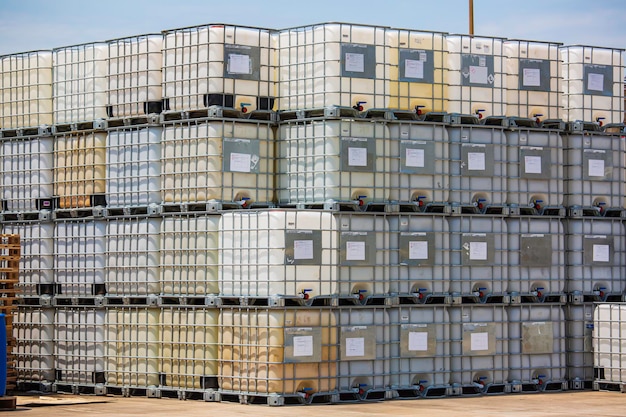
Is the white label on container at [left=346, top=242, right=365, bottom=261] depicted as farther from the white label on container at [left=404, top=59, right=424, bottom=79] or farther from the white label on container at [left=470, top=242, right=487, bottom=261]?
the white label on container at [left=404, top=59, right=424, bottom=79]

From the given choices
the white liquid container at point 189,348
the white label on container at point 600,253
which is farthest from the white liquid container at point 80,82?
the white label on container at point 600,253

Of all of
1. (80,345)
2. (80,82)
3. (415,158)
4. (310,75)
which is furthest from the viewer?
(80,82)

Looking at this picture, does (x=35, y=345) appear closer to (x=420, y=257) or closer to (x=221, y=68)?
(x=221, y=68)

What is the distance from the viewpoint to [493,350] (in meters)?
18.1

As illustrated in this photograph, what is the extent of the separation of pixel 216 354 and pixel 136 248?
6.92 ft

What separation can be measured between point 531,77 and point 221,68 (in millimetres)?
4696

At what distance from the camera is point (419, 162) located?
1766cm

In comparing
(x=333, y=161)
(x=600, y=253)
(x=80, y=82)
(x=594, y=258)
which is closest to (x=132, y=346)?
(x=333, y=161)

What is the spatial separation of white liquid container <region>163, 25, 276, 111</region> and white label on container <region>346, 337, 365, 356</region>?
346 centimetres

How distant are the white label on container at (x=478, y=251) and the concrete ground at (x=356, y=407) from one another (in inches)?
77.4

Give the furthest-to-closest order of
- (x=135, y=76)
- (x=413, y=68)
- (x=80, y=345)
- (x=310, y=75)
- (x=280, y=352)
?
(x=80, y=345)
(x=135, y=76)
(x=413, y=68)
(x=310, y=75)
(x=280, y=352)

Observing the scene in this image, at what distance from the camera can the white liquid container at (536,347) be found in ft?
60.1

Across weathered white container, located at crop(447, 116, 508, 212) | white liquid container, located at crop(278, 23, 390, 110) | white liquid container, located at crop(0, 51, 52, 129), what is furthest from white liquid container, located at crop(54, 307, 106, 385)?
weathered white container, located at crop(447, 116, 508, 212)

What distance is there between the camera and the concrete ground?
15.5 metres
